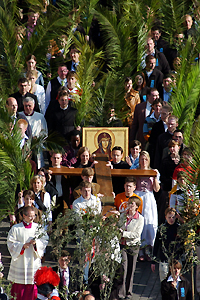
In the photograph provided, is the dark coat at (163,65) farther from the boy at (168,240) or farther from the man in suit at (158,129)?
the boy at (168,240)

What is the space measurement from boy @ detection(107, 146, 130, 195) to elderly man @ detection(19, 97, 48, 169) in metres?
1.54

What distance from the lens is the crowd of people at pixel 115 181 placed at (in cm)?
1044

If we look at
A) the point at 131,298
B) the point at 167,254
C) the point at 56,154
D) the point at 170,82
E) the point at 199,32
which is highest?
the point at 199,32

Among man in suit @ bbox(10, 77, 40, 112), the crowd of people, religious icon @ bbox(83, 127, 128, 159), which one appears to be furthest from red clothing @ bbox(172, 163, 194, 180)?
man in suit @ bbox(10, 77, 40, 112)

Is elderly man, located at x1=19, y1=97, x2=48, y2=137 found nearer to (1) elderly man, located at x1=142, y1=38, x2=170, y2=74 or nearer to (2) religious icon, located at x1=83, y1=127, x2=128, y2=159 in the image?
(2) religious icon, located at x1=83, y1=127, x2=128, y2=159

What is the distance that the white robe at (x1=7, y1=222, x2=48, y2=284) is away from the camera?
34.4 ft

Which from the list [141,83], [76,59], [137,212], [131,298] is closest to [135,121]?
[141,83]

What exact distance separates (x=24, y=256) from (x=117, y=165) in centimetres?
293

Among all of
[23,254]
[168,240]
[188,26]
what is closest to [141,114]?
[168,240]

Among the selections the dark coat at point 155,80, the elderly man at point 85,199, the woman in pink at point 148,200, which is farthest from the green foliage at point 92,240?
the dark coat at point 155,80

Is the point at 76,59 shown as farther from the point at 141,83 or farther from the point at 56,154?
the point at 56,154

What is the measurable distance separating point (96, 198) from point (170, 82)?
444 centimetres

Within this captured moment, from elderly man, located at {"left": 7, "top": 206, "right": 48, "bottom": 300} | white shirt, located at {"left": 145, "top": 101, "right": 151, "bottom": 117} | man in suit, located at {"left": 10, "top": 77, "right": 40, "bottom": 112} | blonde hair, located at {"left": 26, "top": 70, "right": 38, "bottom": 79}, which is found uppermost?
blonde hair, located at {"left": 26, "top": 70, "right": 38, "bottom": 79}

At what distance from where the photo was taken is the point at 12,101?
13062 mm
